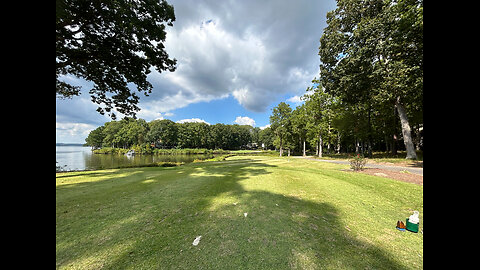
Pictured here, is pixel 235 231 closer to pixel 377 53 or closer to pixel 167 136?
pixel 377 53

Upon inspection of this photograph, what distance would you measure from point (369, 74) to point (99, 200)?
2330 centimetres

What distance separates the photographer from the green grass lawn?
7.77 ft

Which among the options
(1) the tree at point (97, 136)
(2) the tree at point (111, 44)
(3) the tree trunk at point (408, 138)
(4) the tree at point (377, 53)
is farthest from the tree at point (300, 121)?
(1) the tree at point (97, 136)

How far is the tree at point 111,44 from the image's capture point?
639cm

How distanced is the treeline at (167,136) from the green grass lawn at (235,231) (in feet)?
199

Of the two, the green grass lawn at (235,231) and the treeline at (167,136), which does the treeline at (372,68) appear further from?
the treeline at (167,136)

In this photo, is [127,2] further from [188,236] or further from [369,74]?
[369,74]

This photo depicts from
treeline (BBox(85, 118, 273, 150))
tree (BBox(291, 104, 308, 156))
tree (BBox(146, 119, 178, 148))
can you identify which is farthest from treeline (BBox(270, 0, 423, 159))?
tree (BBox(146, 119, 178, 148))

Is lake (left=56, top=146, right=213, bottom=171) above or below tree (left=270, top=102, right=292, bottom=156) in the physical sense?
below

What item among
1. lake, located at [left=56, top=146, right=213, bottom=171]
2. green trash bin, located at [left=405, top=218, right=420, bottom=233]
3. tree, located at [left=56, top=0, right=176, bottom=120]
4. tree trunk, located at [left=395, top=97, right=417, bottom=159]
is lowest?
lake, located at [left=56, top=146, right=213, bottom=171]

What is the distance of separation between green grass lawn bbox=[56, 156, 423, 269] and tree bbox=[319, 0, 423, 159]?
1379 centimetres

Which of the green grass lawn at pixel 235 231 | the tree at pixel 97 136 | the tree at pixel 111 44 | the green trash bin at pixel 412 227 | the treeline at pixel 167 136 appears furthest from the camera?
the tree at pixel 97 136

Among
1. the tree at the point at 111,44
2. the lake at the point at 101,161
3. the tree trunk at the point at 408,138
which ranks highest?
the tree at the point at 111,44

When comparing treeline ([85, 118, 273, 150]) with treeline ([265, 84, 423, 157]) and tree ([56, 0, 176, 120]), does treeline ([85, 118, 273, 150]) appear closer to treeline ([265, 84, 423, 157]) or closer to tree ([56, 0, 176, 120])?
treeline ([265, 84, 423, 157])
